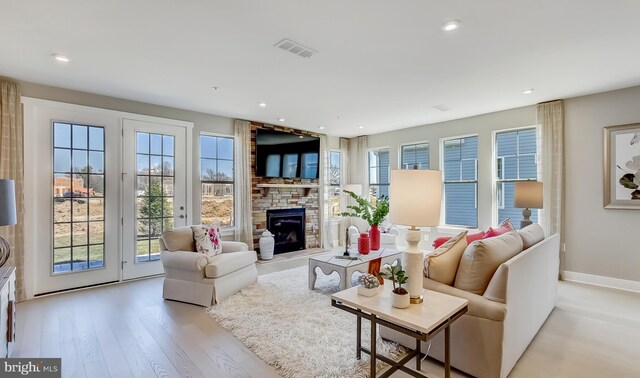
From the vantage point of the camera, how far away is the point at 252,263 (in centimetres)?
400

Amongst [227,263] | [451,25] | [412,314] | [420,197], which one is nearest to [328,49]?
[451,25]

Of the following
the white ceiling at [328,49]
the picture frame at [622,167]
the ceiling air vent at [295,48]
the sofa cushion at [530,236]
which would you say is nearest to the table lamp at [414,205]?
the white ceiling at [328,49]

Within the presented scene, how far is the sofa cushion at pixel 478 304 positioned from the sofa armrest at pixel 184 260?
2.41 m

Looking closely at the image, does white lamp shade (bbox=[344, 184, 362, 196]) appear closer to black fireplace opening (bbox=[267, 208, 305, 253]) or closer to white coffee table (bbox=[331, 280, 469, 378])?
black fireplace opening (bbox=[267, 208, 305, 253])

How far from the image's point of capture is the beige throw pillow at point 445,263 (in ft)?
7.29

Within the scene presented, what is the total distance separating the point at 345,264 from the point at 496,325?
1752mm

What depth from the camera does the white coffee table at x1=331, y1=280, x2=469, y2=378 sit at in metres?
1.60

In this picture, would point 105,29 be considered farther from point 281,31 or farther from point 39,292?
point 39,292

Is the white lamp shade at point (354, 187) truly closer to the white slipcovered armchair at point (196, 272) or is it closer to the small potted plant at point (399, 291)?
the white slipcovered armchair at point (196, 272)

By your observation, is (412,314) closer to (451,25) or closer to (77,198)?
(451,25)

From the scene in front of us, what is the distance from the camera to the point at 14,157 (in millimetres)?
3471

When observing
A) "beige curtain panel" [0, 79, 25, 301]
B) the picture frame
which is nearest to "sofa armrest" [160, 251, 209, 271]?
"beige curtain panel" [0, 79, 25, 301]

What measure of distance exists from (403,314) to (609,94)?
15.0 ft

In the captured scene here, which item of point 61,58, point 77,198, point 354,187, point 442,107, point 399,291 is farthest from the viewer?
point 354,187
